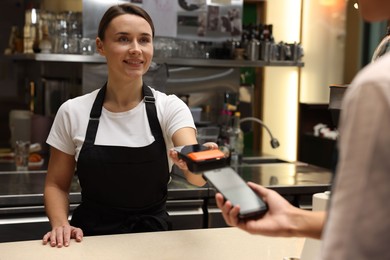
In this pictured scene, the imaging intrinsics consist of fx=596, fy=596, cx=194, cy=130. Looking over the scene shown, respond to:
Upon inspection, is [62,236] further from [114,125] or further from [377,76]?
[377,76]

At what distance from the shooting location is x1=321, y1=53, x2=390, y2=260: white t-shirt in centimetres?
71

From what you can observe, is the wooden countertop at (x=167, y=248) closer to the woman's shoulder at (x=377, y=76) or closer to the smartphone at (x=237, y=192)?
the smartphone at (x=237, y=192)

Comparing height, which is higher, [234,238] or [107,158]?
[107,158]

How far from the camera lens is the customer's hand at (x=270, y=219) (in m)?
1.14

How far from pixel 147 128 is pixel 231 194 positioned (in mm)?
1036

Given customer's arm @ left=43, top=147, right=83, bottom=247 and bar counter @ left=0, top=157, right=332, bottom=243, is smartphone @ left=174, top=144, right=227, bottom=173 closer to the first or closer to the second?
customer's arm @ left=43, top=147, right=83, bottom=247

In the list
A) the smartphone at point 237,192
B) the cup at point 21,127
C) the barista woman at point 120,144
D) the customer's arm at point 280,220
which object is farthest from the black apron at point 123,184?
the cup at point 21,127

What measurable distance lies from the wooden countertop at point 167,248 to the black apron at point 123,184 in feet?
0.71

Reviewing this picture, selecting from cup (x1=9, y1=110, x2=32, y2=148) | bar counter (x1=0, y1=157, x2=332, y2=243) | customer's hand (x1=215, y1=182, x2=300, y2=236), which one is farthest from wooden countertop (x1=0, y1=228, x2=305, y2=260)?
cup (x1=9, y1=110, x2=32, y2=148)

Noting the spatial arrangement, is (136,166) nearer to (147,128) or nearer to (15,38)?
(147,128)

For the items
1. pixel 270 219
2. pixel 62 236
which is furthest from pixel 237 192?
pixel 62 236

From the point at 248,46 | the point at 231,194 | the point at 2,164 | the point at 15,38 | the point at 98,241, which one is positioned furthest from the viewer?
the point at 15,38

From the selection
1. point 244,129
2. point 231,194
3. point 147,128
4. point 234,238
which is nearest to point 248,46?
point 244,129

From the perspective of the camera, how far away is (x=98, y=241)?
1938 mm
